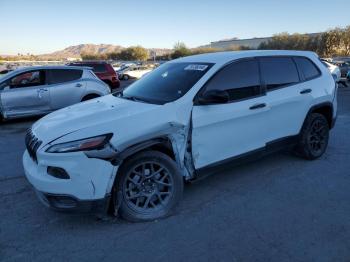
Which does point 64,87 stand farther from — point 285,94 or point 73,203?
point 73,203

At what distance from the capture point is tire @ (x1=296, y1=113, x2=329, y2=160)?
5203mm

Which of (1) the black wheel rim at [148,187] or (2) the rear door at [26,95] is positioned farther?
(2) the rear door at [26,95]

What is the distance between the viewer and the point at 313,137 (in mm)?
5395

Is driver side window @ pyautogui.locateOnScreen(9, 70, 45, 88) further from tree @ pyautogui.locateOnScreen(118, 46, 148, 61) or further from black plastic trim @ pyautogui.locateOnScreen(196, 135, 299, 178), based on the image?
tree @ pyautogui.locateOnScreen(118, 46, 148, 61)

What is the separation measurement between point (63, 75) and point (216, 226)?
758cm

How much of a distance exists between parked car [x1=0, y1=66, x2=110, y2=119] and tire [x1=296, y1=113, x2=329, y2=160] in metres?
6.57

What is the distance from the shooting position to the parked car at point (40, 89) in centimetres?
899

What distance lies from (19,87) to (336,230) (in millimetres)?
8466

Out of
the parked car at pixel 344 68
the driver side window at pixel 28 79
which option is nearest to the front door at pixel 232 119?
the driver side window at pixel 28 79

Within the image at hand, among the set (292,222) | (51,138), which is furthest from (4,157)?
(292,222)

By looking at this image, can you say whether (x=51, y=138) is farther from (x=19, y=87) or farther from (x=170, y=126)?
(x=19, y=87)

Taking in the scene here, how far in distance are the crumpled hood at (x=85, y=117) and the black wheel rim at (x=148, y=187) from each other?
59 cm

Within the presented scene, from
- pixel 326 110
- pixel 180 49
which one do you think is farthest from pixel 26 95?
pixel 180 49

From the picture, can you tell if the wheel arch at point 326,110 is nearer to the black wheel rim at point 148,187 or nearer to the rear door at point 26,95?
the black wheel rim at point 148,187
